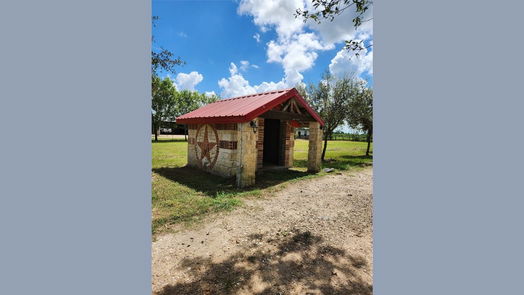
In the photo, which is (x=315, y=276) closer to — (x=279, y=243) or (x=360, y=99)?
(x=279, y=243)

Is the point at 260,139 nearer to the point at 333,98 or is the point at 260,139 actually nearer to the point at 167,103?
the point at 333,98

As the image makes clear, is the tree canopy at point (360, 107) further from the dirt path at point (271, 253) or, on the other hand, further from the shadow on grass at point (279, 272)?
the shadow on grass at point (279, 272)

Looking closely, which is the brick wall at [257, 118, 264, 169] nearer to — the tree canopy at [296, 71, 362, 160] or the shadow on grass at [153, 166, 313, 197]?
the shadow on grass at [153, 166, 313, 197]

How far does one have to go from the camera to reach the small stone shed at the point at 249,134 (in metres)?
9.05

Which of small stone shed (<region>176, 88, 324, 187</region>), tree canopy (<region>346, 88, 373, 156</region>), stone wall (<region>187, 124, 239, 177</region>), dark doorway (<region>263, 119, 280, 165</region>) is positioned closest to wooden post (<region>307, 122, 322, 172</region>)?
small stone shed (<region>176, 88, 324, 187</region>)

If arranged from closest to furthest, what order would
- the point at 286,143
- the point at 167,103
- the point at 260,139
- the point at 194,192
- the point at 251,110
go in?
1. the point at 194,192
2. the point at 251,110
3. the point at 260,139
4. the point at 286,143
5. the point at 167,103

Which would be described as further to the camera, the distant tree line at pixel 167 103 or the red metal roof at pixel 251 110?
the distant tree line at pixel 167 103

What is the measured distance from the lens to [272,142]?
14438 mm

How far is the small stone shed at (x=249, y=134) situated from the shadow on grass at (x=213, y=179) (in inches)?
16.1

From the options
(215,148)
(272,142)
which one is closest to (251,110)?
(215,148)

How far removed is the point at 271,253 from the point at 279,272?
590mm

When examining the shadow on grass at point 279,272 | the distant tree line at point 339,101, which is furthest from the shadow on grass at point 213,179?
the distant tree line at point 339,101

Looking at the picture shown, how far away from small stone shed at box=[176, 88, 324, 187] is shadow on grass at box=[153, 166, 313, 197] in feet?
1.34

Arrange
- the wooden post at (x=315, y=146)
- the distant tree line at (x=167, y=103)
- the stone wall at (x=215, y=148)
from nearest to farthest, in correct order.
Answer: the stone wall at (x=215, y=148) < the wooden post at (x=315, y=146) < the distant tree line at (x=167, y=103)
